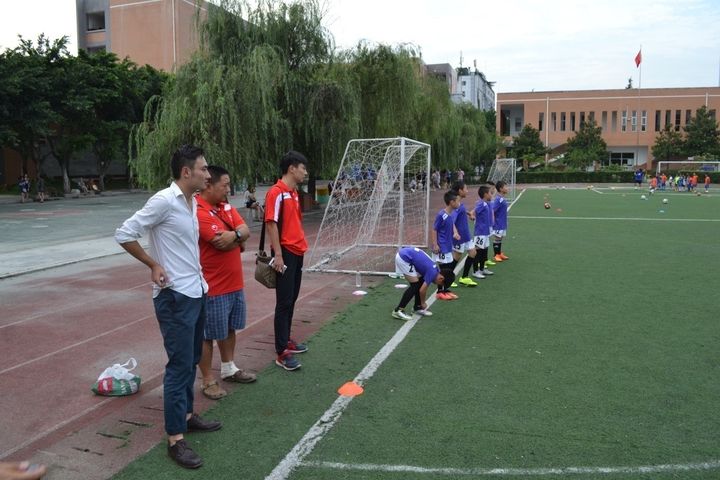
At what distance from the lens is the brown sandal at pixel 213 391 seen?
4.52 metres

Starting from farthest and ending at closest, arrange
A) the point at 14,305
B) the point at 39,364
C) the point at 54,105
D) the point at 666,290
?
1. the point at 54,105
2. the point at 666,290
3. the point at 14,305
4. the point at 39,364

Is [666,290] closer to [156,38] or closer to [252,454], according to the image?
[252,454]

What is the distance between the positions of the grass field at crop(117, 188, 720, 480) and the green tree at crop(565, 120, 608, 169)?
55.7 m

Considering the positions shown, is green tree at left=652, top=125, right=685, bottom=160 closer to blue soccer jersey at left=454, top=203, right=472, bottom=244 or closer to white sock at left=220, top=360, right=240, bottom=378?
blue soccer jersey at left=454, top=203, right=472, bottom=244

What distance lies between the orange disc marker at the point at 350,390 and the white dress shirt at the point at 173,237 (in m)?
1.66

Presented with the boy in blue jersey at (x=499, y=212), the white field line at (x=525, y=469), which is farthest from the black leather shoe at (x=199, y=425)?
the boy in blue jersey at (x=499, y=212)

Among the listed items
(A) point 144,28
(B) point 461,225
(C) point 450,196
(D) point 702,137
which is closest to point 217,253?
(C) point 450,196

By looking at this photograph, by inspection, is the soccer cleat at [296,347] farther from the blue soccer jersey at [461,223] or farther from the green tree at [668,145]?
the green tree at [668,145]

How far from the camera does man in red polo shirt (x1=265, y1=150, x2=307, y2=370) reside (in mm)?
4934

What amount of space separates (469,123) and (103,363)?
136 ft

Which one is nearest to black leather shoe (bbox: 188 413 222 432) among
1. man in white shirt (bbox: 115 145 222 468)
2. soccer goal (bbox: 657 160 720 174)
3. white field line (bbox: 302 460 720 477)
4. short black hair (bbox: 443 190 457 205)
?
man in white shirt (bbox: 115 145 222 468)

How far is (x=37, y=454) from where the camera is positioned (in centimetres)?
369

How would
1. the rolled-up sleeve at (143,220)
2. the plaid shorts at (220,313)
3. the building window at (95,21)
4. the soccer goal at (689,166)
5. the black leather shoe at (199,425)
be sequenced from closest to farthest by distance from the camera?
the rolled-up sleeve at (143,220) → the black leather shoe at (199,425) → the plaid shorts at (220,313) → the building window at (95,21) → the soccer goal at (689,166)

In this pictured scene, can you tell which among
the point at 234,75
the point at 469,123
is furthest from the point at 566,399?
the point at 469,123
